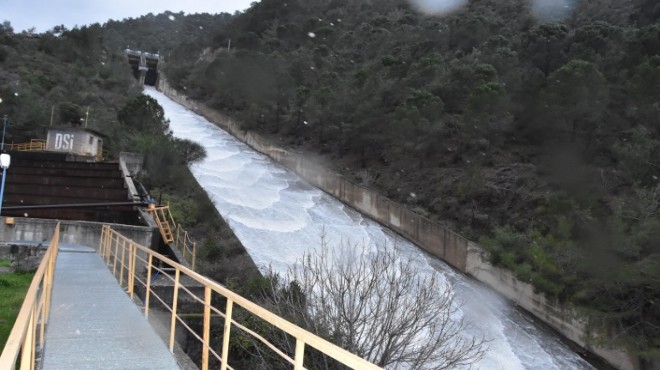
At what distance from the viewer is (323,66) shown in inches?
2066

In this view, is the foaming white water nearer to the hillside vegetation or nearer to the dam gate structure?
the hillside vegetation

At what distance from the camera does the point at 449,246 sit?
22.4 meters

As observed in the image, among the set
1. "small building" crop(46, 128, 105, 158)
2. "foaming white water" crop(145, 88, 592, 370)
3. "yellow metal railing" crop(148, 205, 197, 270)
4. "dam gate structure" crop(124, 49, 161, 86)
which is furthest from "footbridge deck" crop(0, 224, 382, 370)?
"dam gate structure" crop(124, 49, 161, 86)

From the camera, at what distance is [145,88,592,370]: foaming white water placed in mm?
14797

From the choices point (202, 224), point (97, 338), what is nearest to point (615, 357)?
point (97, 338)

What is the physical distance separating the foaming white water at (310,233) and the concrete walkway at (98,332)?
8.69m

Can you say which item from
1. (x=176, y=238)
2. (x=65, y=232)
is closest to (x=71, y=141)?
(x=176, y=238)

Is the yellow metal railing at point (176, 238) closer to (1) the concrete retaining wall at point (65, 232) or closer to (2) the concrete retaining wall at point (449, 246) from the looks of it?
(1) the concrete retaining wall at point (65, 232)

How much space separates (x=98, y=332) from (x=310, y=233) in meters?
18.4

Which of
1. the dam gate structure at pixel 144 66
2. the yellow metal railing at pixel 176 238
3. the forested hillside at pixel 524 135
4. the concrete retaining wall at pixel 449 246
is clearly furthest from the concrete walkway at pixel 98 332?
the dam gate structure at pixel 144 66

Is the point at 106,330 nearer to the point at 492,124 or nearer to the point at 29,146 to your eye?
the point at 492,124

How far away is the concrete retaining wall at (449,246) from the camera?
631 inches

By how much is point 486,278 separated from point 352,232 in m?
7.12

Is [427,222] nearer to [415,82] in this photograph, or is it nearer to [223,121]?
[415,82]
